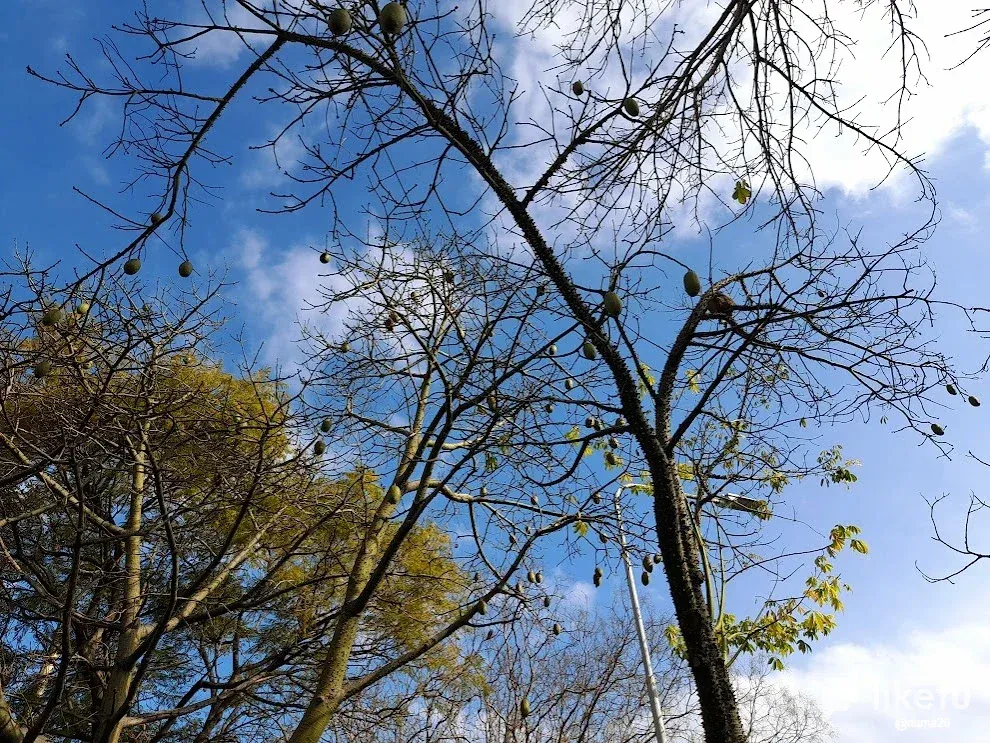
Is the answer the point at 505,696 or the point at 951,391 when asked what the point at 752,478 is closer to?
the point at 951,391

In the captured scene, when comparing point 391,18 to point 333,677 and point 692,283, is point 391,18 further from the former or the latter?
point 333,677

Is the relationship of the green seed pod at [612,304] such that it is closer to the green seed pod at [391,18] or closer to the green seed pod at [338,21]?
the green seed pod at [391,18]

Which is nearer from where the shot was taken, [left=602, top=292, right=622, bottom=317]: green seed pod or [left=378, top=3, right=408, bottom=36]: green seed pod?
[left=378, top=3, right=408, bottom=36]: green seed pod

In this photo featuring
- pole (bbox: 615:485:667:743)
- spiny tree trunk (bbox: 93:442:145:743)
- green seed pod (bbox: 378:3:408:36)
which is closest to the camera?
green seed pod (bbox: 378:3:408:36)

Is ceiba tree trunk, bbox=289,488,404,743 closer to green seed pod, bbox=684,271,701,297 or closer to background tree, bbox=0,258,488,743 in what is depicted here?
background tree, bbox=0,258,488,743

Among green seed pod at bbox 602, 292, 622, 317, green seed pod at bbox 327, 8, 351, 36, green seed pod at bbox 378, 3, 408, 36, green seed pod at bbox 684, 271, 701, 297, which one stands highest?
green seed pod at bbox 327, 8, 351, 36

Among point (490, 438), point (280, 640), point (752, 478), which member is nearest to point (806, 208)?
point (752, 478)

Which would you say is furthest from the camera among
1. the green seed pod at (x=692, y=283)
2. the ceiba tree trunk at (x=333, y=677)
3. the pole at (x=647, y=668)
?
the pole at (x=647, y=668)

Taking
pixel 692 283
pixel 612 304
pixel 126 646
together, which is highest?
pixel 126 646

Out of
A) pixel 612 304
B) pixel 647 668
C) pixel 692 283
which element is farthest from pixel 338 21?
pixel 647 668

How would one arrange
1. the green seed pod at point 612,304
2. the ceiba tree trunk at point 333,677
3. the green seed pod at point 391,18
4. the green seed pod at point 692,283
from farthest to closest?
1. the ceiba tree trunk at point 333,677
2. the green seed pod at point 692,283
3. the green seed pod at point 612,304
4. the green seed pod at point 391,18

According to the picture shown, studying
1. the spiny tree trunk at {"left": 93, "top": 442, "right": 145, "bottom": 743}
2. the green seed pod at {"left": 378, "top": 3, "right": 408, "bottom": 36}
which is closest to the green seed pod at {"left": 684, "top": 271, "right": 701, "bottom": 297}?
the green seed pod at {"left": 378, "top": 3, "right": 408, "bottom": 36}

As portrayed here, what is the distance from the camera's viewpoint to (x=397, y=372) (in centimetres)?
402

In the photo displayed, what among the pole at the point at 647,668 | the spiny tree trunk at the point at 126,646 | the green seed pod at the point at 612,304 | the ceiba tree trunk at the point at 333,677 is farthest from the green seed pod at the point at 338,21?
the pole at the point at 647,668
